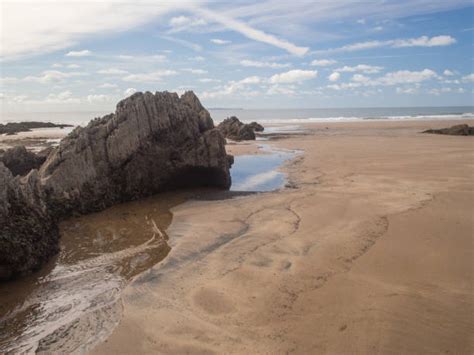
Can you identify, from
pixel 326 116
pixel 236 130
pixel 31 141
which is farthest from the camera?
pixel 326 116

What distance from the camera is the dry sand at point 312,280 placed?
509 cm

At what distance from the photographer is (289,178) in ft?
52.6

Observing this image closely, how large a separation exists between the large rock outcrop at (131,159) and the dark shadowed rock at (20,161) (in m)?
3.64

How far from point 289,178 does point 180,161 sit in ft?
15.3

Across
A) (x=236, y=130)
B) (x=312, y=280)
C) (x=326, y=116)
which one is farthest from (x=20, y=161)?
(x=326, y=116)

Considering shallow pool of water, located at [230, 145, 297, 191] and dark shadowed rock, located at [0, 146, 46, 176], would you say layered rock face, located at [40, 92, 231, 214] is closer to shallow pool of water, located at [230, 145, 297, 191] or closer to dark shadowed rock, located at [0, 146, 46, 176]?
shallow pool of water, located at [230, 145, 297, 191]

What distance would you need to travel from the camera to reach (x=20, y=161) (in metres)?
15.2

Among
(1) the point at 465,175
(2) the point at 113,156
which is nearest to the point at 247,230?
(2) the point at 113,156

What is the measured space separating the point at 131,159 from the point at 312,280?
26.1ft

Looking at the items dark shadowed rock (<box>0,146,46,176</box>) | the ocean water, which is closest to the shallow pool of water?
dark shadowed rock (<box>0,146,46,176</box>)

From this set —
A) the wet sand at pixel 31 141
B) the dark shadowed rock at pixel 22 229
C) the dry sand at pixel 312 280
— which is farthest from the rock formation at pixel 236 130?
the dark shadowed rock at pixel 22 229

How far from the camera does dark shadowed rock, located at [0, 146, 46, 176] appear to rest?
15.0 m

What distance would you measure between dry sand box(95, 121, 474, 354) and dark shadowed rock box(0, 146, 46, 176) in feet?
24.5

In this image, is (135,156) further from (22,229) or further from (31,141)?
(31,141)
